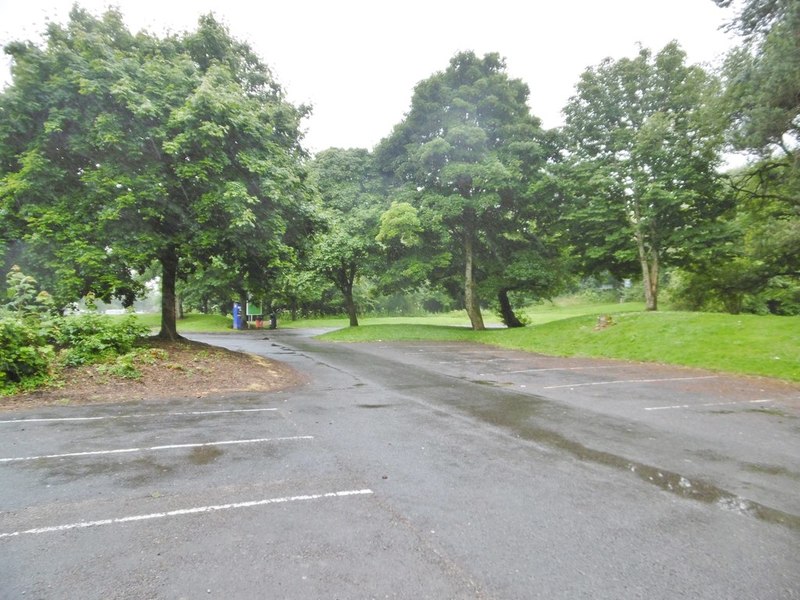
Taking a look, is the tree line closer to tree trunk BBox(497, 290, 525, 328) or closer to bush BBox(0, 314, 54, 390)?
tree trunk BBox(497, 290, 525, 328)

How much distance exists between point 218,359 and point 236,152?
5.71 meters

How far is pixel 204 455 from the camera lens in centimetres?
482

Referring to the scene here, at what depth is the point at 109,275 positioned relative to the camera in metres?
10.3

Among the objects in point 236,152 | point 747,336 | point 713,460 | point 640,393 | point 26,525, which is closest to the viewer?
point 26,525

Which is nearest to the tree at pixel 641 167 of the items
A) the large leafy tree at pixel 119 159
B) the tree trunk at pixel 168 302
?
the large leafy tree at pixel 119 159

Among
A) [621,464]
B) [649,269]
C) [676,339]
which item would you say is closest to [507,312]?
[649,269]

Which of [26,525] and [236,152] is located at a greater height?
[236,152]

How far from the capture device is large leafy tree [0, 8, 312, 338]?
32.3 ft

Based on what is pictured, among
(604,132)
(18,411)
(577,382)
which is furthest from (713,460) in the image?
(604,132)

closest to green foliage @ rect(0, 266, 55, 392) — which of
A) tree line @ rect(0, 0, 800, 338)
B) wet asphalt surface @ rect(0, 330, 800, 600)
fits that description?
wet asphalt surface @ rect(0, 330, 800, 600)

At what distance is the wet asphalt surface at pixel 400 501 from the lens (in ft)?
8.57

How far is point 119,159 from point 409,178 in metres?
13.9

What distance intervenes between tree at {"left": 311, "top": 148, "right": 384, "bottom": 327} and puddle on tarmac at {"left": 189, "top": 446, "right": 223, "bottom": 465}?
15.3 m

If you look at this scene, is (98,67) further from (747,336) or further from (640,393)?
(747,336)
